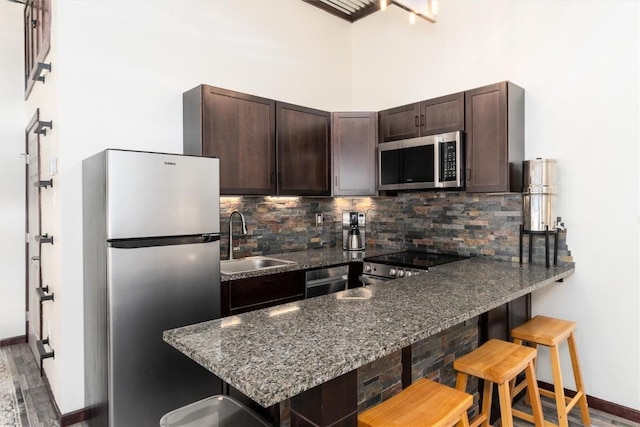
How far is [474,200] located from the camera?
3.34 m

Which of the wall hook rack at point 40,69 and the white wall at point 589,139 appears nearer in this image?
the white wall at point 589,139

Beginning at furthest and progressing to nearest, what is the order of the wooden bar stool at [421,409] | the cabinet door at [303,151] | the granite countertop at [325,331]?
the cabinet door at [303,151]
the wooden bar stool at [421,409]
the granite countertop at [325,331]

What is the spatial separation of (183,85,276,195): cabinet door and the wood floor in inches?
76.9

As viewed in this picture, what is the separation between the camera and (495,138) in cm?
292

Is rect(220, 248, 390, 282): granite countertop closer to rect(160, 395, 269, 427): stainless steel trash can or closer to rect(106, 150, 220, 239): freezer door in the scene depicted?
rect(106, 150, 220, 239): freezer door

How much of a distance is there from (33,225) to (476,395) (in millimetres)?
3926

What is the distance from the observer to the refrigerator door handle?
209 centimetres

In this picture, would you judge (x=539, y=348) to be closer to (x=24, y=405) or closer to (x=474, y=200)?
(x=474, y=200)

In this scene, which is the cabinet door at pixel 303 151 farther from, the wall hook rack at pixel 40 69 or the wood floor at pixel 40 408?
the wood floor at pixel 40 408

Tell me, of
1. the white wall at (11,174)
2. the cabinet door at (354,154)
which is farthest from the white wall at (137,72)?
the white wall at (11,174)

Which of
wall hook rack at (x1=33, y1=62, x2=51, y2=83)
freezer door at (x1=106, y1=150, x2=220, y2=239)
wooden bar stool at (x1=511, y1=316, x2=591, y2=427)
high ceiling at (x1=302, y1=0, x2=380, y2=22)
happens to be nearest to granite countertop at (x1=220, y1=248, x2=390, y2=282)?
freezer door at (x1=106, y1=150, x2=220, y2=239)

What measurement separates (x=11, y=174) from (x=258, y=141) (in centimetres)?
270

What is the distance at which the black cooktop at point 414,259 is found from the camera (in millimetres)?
3062

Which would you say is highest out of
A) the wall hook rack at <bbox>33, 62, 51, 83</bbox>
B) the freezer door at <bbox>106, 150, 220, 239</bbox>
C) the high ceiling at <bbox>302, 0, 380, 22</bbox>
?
the high ceiling at <bbox>302, 0, 380, 22</bbox>
